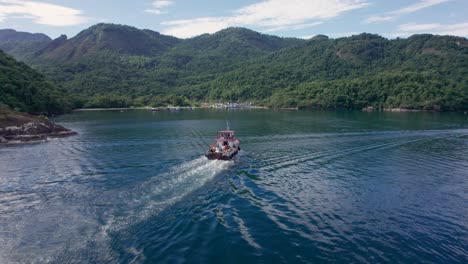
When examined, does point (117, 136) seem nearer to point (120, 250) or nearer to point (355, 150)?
point (355, 150)

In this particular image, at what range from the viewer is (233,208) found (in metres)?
29.4

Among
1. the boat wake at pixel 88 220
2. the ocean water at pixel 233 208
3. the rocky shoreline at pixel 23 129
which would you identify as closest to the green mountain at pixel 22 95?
the rocky shoreline at pixel 23 129

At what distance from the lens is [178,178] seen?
3797 centimetres

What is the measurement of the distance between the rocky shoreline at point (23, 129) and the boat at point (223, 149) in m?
40.8

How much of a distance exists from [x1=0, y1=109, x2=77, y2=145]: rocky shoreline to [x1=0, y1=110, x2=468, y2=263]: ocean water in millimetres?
12777

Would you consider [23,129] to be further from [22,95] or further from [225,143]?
[22,95]

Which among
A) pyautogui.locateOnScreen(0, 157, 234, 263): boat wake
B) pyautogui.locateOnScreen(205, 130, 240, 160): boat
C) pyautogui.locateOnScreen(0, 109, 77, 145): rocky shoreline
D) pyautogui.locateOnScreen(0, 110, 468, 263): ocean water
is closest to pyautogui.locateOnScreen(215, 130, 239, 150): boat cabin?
pyautogui.locateOnScreen(205, 130, 240, 160): boat

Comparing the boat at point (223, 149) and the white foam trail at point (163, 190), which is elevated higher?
the boat at point (223, 149)

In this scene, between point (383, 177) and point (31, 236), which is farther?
point (383, 177)

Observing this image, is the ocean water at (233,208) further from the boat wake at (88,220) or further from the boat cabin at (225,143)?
the boat cabin at (225,143)

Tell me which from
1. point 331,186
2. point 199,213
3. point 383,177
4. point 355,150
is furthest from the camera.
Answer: point 355,150

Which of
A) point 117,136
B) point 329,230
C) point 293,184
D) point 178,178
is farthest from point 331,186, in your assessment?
point 117,136

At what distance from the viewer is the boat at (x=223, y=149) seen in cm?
4816

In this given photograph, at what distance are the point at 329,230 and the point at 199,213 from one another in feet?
34.8
